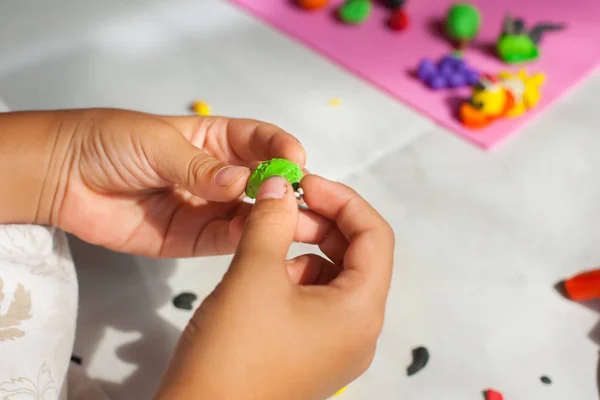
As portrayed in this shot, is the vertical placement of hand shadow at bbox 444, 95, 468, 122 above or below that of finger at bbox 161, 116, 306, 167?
below

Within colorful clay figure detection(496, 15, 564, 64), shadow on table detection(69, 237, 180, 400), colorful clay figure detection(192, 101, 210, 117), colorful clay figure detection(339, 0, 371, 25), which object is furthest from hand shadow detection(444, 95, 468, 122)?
shadow on table detection(69, 237, 180, 400)

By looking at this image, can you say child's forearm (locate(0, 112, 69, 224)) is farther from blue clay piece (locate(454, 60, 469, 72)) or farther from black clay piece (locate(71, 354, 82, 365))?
blue clay piece (locate(454, 60, 469, 72))

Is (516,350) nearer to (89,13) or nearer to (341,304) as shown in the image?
(341,304)

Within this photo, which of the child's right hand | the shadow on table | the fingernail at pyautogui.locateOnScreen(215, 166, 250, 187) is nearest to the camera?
the child's right hand

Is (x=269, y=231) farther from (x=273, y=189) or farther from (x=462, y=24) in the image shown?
(x=462, y=24)

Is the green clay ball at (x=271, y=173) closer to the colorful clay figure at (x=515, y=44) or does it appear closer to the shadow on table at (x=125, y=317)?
the shadow on table at (x=125, y=317)

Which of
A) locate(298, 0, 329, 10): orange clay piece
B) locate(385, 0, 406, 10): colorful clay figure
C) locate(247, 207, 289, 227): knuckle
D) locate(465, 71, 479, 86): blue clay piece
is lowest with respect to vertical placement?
locate(465, 71, 479, 86): blue clay piece

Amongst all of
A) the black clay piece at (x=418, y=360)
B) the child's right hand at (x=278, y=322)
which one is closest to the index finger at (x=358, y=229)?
the child's right hand at (x=278, y=322)
